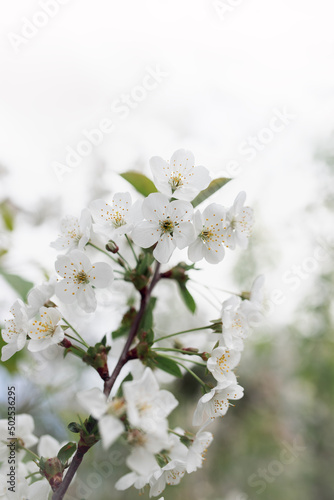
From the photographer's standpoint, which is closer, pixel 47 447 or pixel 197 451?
pixel 197 451

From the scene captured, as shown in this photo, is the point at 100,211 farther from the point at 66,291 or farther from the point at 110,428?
the point at 110,428

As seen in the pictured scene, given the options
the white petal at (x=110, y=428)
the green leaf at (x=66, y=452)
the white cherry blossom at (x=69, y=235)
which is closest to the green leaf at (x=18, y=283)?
the white cherry blossom at (x=69, y=235)

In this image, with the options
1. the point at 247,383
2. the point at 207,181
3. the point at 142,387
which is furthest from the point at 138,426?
the point at 247,383

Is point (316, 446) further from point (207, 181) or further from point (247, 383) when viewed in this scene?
point (207, 181)

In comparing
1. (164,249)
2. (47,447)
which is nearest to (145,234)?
(164,249)

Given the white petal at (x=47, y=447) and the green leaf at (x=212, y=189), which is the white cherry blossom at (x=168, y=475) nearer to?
the white petal at (x=47, y=447)

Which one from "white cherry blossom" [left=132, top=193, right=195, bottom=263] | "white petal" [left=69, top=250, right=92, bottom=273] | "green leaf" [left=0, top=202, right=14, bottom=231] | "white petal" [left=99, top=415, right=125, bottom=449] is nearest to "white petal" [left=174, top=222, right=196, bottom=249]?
"white cherry blossom" [left=132, top=193, right=195, bottom=263]
